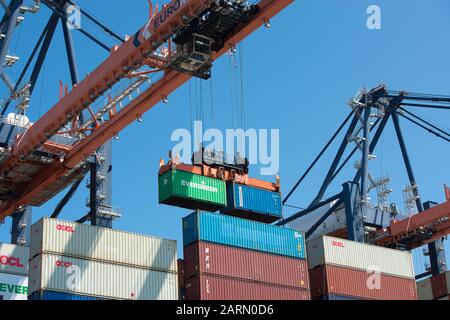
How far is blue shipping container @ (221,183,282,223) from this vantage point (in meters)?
40.8

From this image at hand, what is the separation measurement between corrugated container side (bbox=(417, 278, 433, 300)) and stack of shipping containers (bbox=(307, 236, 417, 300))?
27.9ft

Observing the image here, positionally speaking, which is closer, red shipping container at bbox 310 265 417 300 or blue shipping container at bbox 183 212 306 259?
blue shipping container at bbox 183 212 306 259

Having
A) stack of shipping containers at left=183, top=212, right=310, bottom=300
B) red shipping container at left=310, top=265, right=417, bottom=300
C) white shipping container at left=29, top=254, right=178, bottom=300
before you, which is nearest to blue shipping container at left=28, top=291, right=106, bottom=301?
white shipping container at left=29, top=254, right=178, bottom=300

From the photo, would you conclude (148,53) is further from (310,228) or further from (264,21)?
(310,228)

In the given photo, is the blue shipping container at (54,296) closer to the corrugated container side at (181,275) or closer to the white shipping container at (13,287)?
the white shipping container at (13,287)

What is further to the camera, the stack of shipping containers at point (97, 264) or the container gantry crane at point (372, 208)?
the container gantry crane at point (372, 208)

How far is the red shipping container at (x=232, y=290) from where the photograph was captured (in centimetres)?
3409

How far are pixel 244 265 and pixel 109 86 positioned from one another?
10.8 metres

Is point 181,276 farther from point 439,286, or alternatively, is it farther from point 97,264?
point 439,286

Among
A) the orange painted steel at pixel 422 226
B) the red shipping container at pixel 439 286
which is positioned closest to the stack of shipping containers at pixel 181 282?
the orange painted steel at pixel 422 226

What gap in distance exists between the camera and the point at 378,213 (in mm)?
54844

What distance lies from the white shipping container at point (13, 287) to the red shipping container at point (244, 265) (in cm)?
783

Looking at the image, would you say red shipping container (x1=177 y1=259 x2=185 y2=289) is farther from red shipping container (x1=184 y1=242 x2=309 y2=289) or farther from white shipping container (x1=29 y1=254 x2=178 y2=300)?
white shipping container (x1=29 y1=254 x2=178 y2=300)
